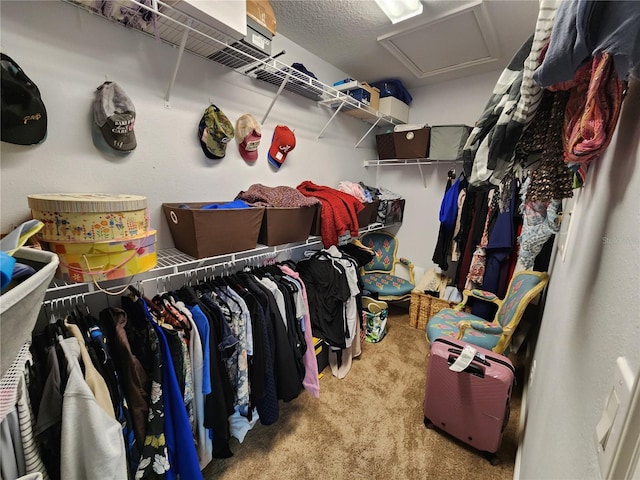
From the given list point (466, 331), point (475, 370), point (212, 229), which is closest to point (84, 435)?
point (212, 229)

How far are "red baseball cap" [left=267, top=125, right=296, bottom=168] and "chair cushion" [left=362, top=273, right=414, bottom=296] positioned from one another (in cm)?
149

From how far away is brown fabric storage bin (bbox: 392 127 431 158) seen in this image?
7.97 ft

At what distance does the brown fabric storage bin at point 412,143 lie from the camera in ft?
7.97

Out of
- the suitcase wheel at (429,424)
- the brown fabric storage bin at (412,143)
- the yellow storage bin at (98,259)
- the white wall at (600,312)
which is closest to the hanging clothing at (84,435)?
the yellow storage bin at (98,259)

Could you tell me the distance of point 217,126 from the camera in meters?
1.52

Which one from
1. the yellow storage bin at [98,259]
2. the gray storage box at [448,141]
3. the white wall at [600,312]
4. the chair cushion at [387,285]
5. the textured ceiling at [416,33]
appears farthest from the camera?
the chair cushion at [387,285]

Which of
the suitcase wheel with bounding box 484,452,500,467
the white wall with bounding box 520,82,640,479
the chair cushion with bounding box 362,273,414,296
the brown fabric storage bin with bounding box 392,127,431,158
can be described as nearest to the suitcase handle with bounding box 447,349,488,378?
the suitcase wheel with bounding box 484,452,500,467

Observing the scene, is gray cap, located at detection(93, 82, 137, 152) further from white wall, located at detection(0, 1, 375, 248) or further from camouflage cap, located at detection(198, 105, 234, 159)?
camouflage cap, located at detection(198, 105, 234, 159)

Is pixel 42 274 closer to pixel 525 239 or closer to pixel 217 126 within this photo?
pixel 217 126

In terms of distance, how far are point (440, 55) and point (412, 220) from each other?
5.00 ft

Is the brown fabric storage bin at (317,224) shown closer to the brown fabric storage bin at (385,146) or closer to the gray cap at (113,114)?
the gray cap at (113,114)

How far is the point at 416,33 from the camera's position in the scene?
5.80ft

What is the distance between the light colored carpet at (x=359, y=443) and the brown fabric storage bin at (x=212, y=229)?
3.63 ft

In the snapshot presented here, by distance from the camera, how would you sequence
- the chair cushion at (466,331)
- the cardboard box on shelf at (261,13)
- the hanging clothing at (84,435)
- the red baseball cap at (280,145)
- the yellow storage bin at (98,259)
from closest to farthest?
the hanging clothing at (84,435), the yellow storage bin at (98,259), the cardboard box on shelf at (261,13), the chair cushion at (466,331), the red baseball cap at (280,145)
